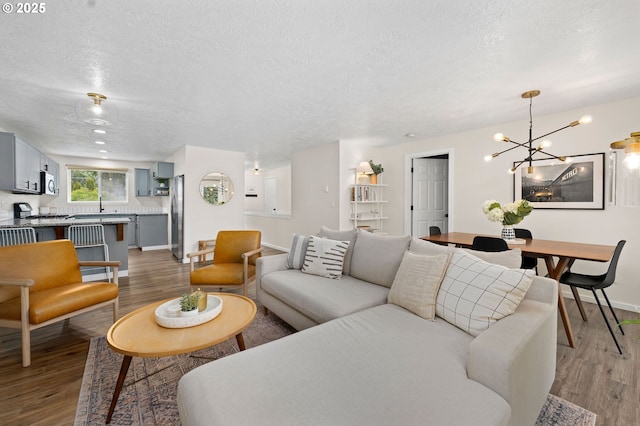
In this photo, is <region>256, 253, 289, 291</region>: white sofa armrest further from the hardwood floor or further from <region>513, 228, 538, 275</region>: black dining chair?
<region>513, 228, 538, 275</region>: black dining chair

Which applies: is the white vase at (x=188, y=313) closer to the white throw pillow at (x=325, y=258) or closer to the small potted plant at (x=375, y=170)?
the white throw pillow at (x=325, y=258)

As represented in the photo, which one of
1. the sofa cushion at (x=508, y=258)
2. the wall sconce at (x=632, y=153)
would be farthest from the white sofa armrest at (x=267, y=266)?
the wall sconce at (x=632, y=153)

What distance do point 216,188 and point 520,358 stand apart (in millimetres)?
5518

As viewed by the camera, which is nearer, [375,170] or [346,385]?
[346,385]

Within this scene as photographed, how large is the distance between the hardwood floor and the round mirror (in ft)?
9.28

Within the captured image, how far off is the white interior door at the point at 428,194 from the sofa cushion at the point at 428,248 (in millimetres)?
3146

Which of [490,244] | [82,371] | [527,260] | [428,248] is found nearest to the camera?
[82,371]

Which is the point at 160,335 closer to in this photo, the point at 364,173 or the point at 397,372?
the point at 397,372

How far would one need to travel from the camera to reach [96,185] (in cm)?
699

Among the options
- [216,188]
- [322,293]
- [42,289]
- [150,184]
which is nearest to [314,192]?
[216,188]

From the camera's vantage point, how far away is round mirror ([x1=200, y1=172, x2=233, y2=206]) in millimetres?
5496

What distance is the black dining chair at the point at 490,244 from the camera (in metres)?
2.72

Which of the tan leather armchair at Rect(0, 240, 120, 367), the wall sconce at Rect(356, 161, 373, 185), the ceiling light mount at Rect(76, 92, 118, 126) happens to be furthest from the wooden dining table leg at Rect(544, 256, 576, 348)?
the ceiling light mount at Rect(76, 92, 118, 126)

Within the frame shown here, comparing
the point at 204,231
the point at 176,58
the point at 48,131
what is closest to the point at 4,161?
the point at 48,131
